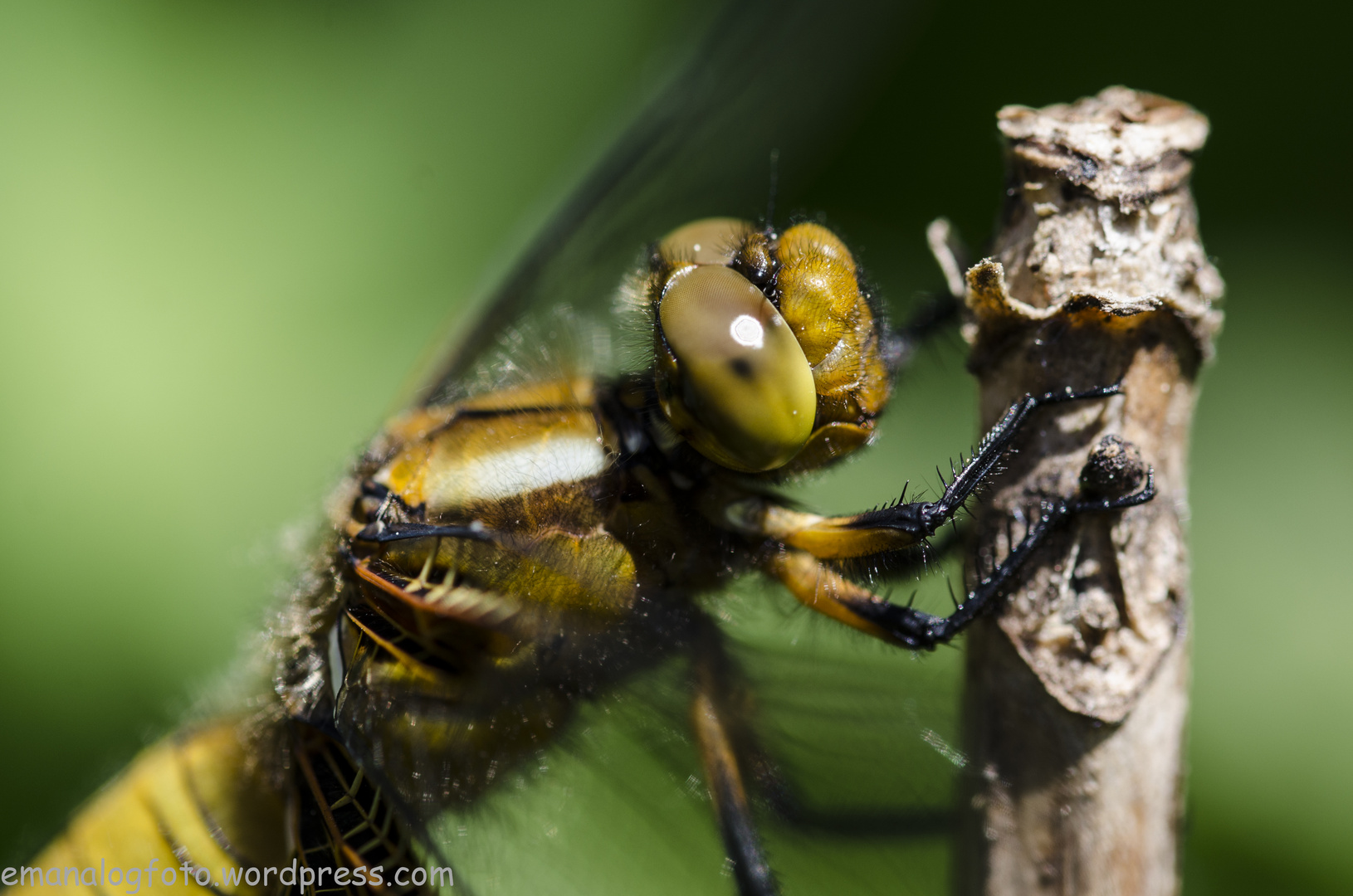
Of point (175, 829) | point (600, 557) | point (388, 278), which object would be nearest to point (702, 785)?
point (600, 557)

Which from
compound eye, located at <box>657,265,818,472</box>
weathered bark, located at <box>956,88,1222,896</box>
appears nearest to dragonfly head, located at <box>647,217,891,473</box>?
compound eye, located at <box>657,265,818,472</box>

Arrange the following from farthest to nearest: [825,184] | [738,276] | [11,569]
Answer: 1. [825,184]
2. [11,569]
3. [738,276]

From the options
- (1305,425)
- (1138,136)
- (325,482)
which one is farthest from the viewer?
(1305,425)

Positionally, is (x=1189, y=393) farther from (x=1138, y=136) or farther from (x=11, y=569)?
(x=11, y=569)

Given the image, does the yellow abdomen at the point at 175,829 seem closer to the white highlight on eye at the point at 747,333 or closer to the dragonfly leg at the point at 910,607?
the dragonfly leg at the point at 910,607

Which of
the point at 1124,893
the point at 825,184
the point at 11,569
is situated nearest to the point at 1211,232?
the point at 825,184

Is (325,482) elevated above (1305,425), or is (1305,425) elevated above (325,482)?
(1305,425)

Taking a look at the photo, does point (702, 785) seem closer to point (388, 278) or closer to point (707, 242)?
point (707, 242)

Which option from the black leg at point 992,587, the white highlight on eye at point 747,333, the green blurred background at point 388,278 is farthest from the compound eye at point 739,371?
the green blurred background at point 388,278
